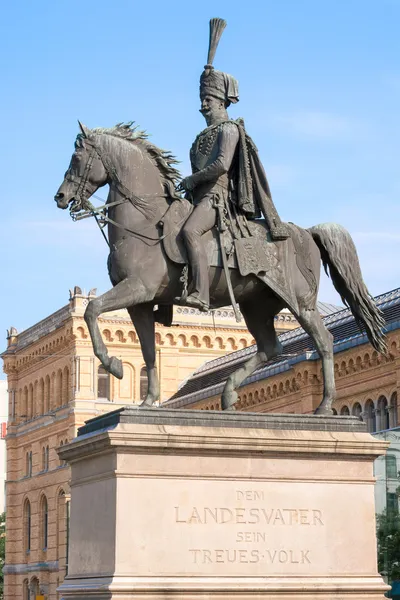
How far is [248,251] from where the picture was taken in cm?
1645

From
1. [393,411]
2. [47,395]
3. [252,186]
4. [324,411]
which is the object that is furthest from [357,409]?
[252,186]

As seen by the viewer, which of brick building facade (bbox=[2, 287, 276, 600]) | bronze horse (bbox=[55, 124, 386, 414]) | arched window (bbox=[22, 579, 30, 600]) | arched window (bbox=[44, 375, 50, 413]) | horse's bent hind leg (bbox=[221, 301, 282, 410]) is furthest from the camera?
arched window (bbox=[22, 579, 30, 600])

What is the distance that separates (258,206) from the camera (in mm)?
16812

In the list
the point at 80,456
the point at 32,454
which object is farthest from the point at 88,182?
the point at 32,454

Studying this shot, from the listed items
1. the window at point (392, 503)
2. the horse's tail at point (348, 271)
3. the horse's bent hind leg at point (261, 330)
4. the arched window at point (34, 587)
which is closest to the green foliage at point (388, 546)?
the window at point (392, 503)

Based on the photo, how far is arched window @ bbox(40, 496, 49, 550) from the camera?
257 feet

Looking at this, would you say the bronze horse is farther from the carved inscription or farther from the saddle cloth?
the carved inscription

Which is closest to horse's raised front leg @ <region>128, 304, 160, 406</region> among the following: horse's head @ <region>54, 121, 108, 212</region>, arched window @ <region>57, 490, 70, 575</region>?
horse's head @ <region>54, 121, 108, 212</region>

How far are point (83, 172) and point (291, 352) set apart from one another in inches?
1636

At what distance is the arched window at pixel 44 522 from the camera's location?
78.4 m

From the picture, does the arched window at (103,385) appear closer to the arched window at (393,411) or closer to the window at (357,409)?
the window at (357,409)

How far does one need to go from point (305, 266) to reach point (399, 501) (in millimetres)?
25586

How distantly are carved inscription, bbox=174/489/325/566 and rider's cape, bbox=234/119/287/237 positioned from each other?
3278 millimetres

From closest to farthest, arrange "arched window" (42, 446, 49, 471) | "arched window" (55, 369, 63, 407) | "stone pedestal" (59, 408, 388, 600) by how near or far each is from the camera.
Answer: "stone pedestal" (59, 408, 388, 600), "arched window" (55, 369, 63, 407), "arched window" (42, 446, 49, 471)
